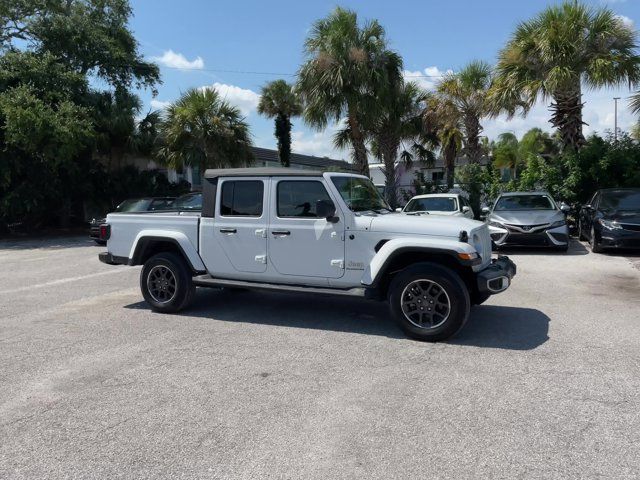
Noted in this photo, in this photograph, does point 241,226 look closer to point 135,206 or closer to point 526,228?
point 526,228

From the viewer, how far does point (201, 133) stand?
20953mm

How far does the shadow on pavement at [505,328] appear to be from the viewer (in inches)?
213

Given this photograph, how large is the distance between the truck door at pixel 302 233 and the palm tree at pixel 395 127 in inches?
542

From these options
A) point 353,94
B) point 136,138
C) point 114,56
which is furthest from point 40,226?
point 353,94

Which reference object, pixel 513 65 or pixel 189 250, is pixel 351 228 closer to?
pixel 189 250

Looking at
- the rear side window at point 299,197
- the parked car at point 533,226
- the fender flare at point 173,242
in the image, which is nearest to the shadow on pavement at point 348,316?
the fender flare at point 173,242

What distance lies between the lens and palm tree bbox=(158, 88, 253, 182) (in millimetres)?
21031

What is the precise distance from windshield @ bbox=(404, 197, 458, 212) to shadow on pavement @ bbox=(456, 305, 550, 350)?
6358 millimetres

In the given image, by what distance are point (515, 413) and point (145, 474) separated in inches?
99.9

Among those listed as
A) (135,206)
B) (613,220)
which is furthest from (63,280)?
(613,220)

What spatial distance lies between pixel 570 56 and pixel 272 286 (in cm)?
1334

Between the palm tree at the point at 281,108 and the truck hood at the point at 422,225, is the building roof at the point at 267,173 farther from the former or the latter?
the palm tree at the point at 281,108

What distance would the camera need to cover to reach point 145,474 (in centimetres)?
306

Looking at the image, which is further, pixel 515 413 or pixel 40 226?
pixel 40 226
